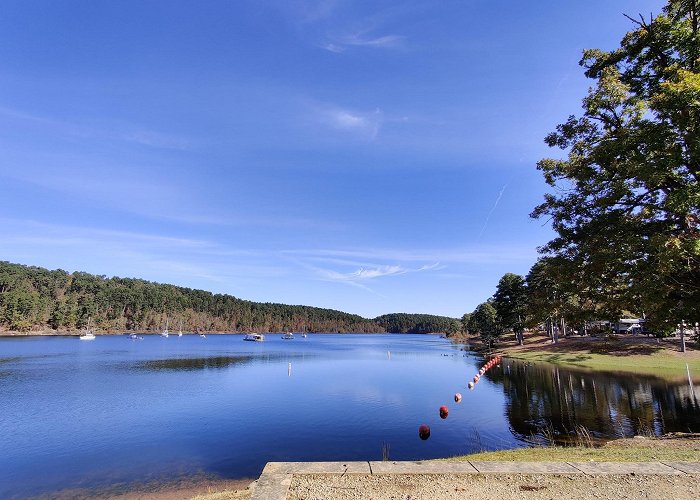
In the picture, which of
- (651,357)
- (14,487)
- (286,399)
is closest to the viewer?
(14,487)

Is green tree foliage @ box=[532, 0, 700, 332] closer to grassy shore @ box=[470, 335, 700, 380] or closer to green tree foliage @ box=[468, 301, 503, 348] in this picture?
grassy shore @ box=[470, 335, 700, 380]

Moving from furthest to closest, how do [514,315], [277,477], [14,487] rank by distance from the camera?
[514,315] < [14,487] < [277,477]

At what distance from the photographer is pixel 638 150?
15492 mm

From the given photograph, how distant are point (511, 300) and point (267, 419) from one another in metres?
68.9

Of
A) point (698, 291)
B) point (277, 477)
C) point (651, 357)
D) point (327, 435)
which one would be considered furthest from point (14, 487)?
point (651, 357)

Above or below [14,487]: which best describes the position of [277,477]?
above

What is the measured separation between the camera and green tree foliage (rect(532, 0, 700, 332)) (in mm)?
13203

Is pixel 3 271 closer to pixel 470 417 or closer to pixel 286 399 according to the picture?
pixel 286 399

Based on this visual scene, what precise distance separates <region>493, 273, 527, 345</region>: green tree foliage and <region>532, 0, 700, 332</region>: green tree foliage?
215 feet

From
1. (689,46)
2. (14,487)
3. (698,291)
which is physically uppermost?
(689,46)

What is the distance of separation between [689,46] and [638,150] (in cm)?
425

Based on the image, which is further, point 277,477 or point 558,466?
point 558,466

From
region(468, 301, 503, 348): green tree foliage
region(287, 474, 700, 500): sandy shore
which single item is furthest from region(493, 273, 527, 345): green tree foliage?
region(287, 474, 700, 500): sandy shore

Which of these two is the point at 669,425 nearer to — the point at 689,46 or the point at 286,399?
the point at 689,46
